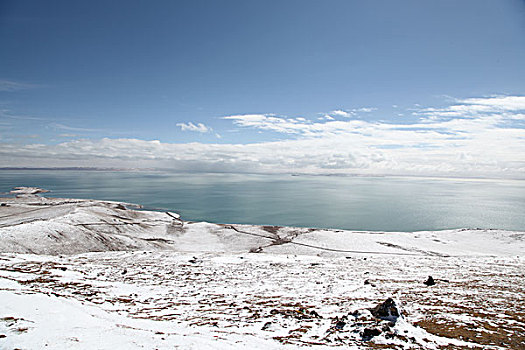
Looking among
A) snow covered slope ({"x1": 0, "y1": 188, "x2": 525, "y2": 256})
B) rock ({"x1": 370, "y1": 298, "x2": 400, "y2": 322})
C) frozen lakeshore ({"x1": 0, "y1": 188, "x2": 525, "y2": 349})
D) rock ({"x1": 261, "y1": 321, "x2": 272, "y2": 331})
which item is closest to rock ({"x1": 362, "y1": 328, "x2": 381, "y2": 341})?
frozen lakeshore ({"x1": 0, "y1": 188, "x2": 525, "y2": 349})

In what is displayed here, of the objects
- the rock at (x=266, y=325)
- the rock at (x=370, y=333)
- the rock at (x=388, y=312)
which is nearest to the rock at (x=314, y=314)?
the rock at (x=266, y=325)

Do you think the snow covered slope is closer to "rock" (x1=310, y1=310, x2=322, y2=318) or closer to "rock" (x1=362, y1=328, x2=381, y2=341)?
"rock" (x1=310, y1=310, x2=322, y2=318)

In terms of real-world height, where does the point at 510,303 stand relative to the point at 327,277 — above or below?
above

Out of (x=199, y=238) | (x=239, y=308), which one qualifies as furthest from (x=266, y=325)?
(x=199, y=238)

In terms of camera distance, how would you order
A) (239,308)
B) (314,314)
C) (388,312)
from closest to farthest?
1. (388,312)
2. (314,314)
3. (239,308)

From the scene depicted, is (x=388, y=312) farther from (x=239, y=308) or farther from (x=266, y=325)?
(x=239, y=308)

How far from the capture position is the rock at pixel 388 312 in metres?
8.91

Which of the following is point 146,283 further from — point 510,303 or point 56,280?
point 510,303

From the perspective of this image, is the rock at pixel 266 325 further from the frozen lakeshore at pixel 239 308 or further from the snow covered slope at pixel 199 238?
the snow covered slope at pixel 199 238

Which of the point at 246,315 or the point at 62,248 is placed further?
the point at 62,248

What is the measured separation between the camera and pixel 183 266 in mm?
22953

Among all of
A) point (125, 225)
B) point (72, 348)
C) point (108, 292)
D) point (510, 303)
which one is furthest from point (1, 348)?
point (125, 225)

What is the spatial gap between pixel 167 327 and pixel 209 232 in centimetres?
4753

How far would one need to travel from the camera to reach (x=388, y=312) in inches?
357
